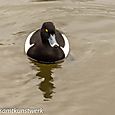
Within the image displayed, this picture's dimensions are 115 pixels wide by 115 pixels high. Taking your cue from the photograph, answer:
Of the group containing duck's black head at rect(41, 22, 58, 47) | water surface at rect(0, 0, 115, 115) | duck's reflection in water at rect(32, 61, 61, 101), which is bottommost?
duck's reflection in water at rect(32, 61, 61, 101)

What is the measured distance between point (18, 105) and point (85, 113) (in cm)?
120

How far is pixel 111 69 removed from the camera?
1020 centimetres

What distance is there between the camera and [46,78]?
994 centimetres

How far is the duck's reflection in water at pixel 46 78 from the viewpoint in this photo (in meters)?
9.32

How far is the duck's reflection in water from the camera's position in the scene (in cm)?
932

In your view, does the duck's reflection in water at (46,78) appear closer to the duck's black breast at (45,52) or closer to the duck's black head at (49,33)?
the duck's black breast at (45,52)

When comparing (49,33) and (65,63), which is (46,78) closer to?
(65,63)

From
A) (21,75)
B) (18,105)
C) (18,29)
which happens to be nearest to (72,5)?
(18,29)

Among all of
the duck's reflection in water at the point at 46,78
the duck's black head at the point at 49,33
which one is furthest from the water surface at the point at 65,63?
the duck's black head at the point at 49,33

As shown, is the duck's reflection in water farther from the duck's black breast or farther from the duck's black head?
the duck's black head

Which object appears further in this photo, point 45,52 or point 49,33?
point 45,52

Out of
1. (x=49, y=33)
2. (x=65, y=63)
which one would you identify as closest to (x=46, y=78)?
(x=65, y=63)

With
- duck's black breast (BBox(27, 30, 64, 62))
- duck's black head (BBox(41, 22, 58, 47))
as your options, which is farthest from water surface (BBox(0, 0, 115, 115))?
duck's black head (BBox(41, 22, 58, 47))

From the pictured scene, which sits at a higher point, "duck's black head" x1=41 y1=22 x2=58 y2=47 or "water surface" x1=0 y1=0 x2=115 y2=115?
"duck's black head" x1=41 y1=22 x2=58 y2=47
